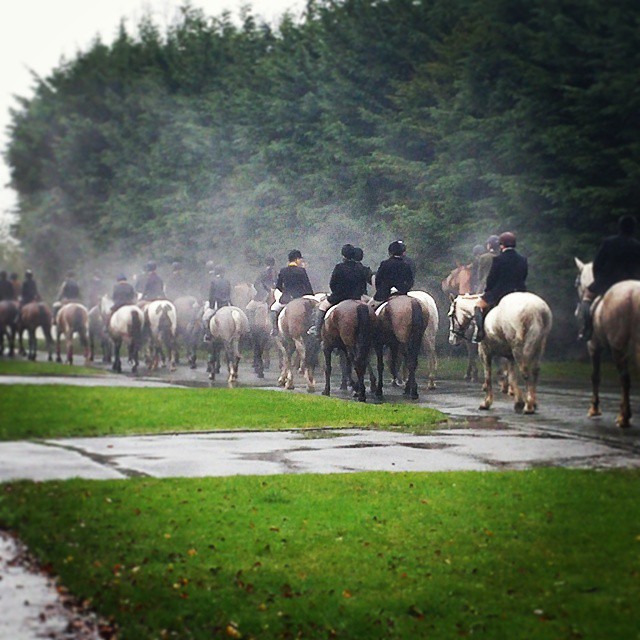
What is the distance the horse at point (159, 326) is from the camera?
33094 millimetres

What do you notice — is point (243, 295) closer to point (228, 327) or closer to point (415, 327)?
point (228, 327)

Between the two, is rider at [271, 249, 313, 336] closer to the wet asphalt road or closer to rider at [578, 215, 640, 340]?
the wet asphalt road

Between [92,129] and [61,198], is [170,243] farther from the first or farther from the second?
[61,198]

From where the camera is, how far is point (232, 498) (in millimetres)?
11891

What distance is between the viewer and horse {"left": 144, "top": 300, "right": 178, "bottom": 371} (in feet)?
109

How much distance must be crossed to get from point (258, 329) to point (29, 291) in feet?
18.7

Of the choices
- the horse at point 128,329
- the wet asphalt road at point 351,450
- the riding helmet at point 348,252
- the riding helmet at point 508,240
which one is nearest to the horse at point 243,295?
the horse at point 128,329

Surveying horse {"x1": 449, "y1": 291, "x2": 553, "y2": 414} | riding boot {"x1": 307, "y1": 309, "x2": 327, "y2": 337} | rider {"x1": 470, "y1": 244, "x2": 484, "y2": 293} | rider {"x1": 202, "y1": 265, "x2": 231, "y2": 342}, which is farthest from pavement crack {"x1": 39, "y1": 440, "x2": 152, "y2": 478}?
rider {"x1": 202, "y1": 265, "x2": 231, "y2": 342}

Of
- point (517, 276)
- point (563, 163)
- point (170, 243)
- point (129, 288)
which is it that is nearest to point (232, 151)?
point (170, 243)

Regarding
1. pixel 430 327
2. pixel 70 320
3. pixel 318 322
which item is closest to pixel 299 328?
pixel 318 322

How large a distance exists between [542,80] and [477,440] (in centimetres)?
927

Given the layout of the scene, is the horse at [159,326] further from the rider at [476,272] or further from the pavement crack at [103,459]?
the pavement crack at [103,459]

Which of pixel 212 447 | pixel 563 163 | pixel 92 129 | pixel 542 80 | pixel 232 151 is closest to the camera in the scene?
pixel 212 447

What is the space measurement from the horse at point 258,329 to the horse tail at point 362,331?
7465mm
